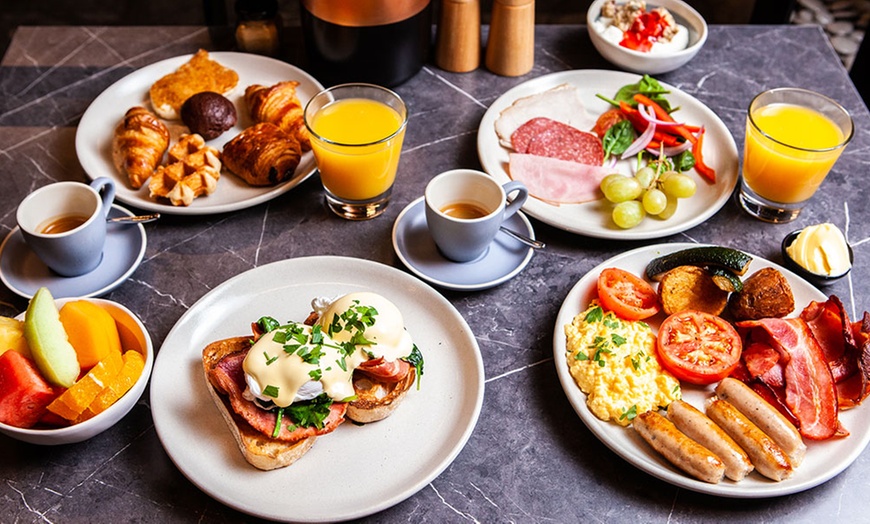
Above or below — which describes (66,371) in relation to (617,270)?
above

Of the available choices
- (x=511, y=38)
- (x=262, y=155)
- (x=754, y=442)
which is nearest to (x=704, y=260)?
(x=754, y=442)

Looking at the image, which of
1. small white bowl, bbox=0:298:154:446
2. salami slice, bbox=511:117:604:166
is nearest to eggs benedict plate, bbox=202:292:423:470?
small white bowl, bbox=0:298:154:446

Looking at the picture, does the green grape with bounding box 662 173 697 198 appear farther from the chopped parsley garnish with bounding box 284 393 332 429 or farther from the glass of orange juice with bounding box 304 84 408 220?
the chopped parsley garnish with bounding box 284 393 332 429

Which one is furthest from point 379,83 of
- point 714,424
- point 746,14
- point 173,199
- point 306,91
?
point 746,14

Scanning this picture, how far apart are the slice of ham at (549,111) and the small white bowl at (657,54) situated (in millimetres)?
239

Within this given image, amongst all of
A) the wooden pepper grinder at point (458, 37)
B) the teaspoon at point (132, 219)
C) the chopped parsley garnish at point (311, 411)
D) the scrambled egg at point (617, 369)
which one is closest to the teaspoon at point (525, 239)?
the scrambled egg at point (617, 369)

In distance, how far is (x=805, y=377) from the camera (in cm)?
176

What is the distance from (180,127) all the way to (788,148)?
5.91 ft

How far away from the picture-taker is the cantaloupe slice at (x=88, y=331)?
67.1 inches

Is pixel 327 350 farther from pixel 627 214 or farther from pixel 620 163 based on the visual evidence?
pixel 620 163

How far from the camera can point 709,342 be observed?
1827mm

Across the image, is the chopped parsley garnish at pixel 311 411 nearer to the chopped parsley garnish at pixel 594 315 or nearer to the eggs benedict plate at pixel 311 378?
the eggs benedict plate at pixel 311 378

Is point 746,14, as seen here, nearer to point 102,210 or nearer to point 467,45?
point 467,45

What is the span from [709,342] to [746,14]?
3520 mm
